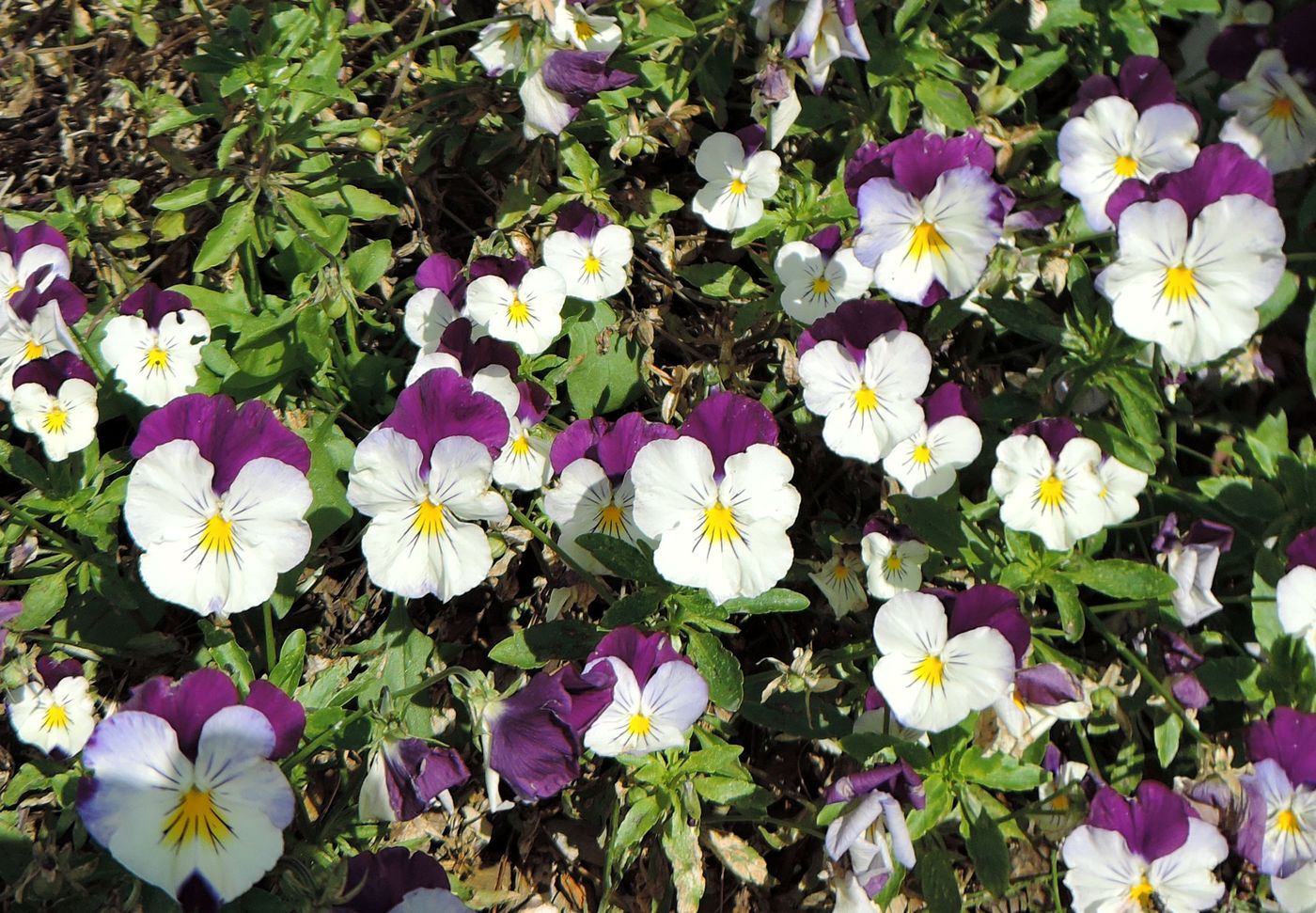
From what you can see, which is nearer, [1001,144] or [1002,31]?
[1001,144]

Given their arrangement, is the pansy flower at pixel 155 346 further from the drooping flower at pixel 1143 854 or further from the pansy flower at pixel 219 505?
the drooping flower at pixel 1143 854

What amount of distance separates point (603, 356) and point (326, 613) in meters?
0.79

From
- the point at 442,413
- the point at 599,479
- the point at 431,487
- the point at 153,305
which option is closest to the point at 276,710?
the point at 431,487

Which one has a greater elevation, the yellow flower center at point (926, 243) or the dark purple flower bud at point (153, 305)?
the yellow flower center at point (926, 243)

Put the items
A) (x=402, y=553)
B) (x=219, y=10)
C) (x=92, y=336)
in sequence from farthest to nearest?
(x=219, y=10)
(x=92, y=336)
(x=402, y=553)

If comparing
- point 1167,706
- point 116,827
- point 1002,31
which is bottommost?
point 1167,706

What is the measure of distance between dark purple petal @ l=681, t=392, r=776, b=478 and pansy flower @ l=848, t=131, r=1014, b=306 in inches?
15.0

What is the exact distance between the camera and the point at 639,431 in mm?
1804

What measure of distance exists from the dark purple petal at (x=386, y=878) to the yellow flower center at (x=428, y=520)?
0.48m

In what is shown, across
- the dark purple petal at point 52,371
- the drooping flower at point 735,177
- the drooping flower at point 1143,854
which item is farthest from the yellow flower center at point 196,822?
the drooping flower at point 735,177

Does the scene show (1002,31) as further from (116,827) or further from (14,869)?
(14,869)

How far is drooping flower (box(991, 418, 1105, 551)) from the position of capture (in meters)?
1.88

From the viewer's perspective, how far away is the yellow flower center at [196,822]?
1.49m

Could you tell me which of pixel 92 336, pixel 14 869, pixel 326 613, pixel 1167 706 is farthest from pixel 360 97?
pixel 1167 706
